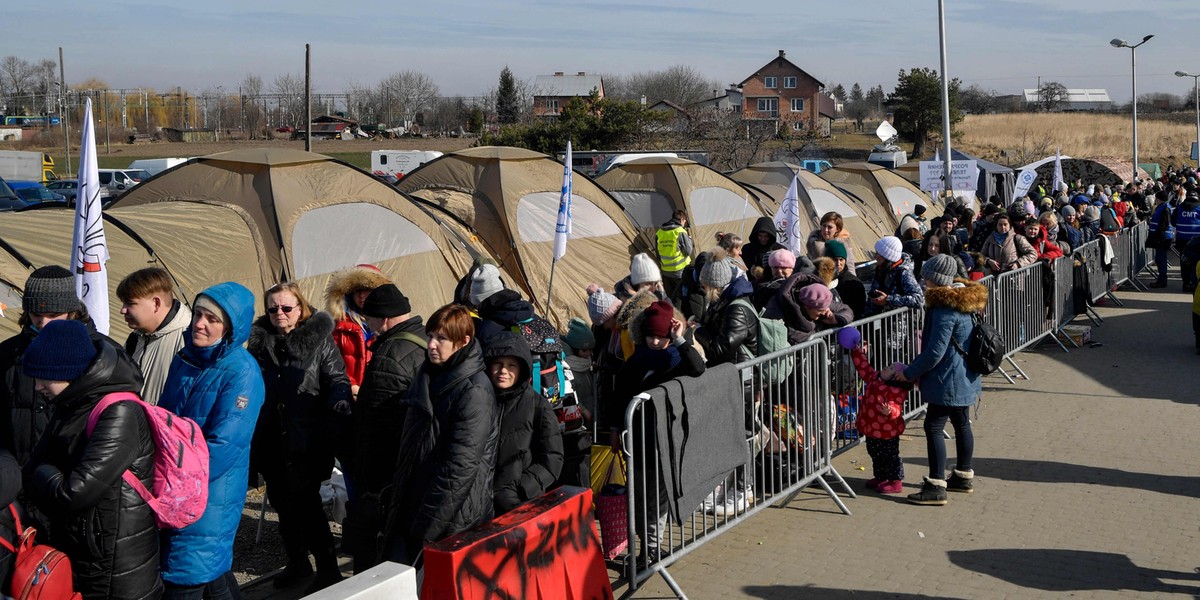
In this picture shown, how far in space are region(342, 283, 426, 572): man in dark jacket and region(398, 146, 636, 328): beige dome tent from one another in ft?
24.4

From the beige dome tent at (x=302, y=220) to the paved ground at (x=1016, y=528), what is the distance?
4995 millimetres

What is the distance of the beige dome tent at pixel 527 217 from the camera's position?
13266 millimetres

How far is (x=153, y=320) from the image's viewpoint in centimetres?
507

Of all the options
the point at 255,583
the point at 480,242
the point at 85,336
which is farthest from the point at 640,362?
the point at 480,242

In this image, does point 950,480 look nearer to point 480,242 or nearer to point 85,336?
point 85,336

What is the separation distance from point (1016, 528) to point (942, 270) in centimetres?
186

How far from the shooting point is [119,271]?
857 cm

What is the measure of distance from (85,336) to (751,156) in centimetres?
4475

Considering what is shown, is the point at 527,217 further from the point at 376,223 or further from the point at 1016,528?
the point at 1016,528

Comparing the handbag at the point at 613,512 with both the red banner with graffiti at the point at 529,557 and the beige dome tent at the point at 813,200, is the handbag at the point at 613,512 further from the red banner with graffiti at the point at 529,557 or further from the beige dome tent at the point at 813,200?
the beige dome tent at the point at 813,200

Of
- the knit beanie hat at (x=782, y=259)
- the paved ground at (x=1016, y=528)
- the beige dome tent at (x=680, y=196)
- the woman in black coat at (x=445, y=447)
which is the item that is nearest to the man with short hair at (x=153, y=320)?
Answer: the woman in black coat at (x=445, y=447)

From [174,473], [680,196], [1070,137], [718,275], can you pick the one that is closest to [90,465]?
[174,473]

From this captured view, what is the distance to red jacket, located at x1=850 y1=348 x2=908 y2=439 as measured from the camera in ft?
23.5

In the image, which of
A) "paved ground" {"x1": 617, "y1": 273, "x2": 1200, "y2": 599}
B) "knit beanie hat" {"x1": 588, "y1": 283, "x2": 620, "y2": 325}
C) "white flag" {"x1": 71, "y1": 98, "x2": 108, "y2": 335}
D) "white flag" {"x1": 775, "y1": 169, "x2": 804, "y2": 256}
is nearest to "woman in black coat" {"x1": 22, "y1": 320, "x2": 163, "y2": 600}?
"white flag" {"x1": 71, "y1": 98, "x2": 108, "y2": 335}
